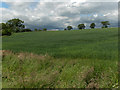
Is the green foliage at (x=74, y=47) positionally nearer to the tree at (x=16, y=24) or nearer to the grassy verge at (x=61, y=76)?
the grassy verge at (x=61, y=76)

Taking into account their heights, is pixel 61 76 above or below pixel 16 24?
below

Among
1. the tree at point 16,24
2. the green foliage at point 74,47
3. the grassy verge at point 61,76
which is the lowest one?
the grassy verge at point 61,76

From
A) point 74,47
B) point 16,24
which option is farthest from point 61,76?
point 16,24

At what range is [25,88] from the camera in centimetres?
639

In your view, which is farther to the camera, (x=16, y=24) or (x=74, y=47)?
(x=16, y=24)

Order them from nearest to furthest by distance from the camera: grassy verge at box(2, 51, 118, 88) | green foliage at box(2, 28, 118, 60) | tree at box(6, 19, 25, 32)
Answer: grassy verge at box(2, 51, 118, 88)
green foliage at box(2, 28, 118, 60)
tree at box(6, 19, 25, 32)

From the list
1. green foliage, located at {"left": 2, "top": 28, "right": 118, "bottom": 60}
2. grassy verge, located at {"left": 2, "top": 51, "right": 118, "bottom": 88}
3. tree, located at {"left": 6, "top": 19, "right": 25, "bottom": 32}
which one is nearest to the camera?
grassy verge, located at {"left": 2, "top": 51, "right": 118, "bottom": 88}

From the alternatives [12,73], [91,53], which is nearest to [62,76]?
[12,73]

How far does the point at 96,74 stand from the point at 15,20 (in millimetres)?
108461

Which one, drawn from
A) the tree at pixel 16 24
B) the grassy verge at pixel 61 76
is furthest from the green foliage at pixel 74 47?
the tree at pixel 16 24

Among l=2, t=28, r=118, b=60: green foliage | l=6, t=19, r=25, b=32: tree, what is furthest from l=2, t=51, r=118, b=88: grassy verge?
l=6, t=19, r=25, b=32: tree

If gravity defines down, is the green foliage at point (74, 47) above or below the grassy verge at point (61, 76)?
above

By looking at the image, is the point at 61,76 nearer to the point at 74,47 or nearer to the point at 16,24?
the point at 74,47

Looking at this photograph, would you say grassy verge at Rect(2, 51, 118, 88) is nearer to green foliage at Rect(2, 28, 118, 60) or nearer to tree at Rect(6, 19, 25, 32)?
green foliage at Rect(2, 28, 118, 60)
